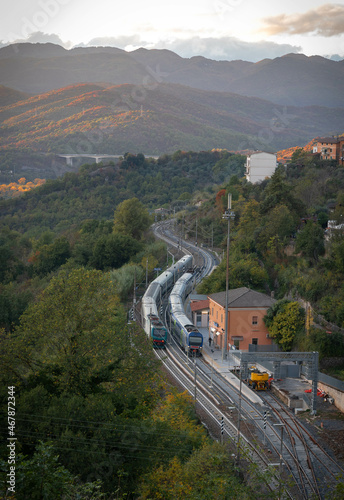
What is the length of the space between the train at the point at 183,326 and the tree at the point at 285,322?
503cm

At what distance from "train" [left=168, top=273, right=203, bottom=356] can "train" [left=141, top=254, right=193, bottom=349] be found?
4.09 ft

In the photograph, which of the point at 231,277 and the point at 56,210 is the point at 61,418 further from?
the point at 56,210

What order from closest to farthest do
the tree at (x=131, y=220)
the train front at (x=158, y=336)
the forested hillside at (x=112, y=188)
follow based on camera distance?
the train front at (x=158, y=336), the tree at (x=131, y=220), the forested hillside at (x=112, y=188)

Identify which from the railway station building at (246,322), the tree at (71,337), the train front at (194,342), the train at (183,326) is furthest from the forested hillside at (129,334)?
the train front at (194,342)

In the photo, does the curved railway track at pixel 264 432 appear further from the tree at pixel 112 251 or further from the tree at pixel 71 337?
the tree at pixel 112 251

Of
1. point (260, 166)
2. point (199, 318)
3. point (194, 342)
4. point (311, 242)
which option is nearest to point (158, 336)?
point (194, 342)

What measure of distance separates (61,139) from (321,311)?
176m

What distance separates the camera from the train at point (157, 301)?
33250mm

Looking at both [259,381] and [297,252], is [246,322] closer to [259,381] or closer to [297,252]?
[259,381]

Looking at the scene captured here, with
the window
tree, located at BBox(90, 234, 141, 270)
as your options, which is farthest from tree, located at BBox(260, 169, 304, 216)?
tree, located at BBox(90, 234, 141, 270)

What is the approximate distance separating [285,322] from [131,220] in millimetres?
38749

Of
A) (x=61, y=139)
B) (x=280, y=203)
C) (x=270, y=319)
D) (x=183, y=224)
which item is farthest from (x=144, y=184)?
(x=61, y=139)

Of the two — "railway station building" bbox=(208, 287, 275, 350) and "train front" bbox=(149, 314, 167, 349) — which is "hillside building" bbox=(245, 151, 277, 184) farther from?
"train front" bbox=(149, 314, 167, 349)

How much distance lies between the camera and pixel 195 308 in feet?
134
